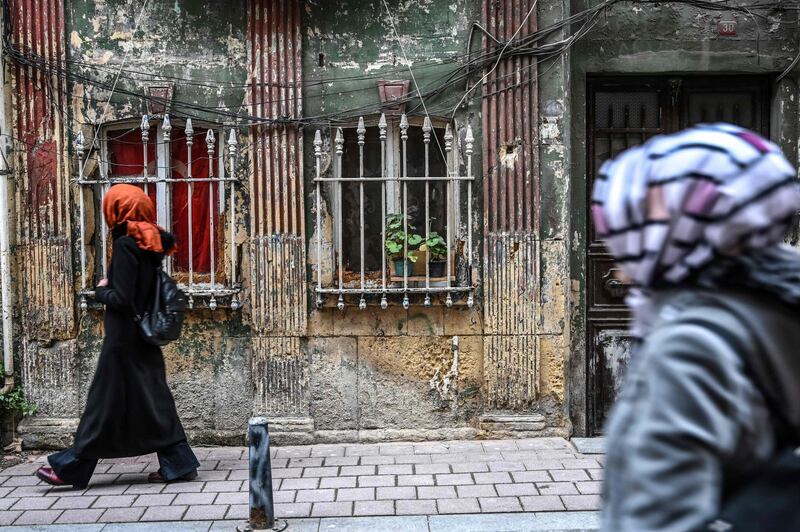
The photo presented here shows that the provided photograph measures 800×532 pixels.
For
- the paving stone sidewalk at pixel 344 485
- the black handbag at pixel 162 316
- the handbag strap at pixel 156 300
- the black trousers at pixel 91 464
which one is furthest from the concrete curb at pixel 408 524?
the handbag strap at pixel 156 300

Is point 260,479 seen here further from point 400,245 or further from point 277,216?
point 277,216

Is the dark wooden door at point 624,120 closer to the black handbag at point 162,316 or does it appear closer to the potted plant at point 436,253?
the potted plant at point 436,253

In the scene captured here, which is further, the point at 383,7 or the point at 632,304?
the point at 383,7

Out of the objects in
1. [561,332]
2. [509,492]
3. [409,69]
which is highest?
[409,69]

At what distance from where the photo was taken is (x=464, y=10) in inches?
269

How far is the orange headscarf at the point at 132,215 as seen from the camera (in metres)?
5.74

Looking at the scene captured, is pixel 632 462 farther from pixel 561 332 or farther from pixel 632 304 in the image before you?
pixel 561 332

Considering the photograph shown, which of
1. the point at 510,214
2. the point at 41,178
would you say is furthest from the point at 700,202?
the point at 41,178

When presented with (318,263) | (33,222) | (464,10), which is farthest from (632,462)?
(33,222)

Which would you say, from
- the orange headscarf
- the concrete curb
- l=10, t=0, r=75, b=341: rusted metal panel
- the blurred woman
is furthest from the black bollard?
the blurred woman

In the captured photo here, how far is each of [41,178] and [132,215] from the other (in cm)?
152

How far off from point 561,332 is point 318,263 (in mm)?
1953

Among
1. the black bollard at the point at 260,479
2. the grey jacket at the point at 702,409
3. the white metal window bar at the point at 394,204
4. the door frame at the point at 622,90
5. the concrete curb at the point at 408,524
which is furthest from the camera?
the door frame at the point at 622,90

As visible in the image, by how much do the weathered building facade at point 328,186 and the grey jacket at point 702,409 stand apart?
5159 millimetres
